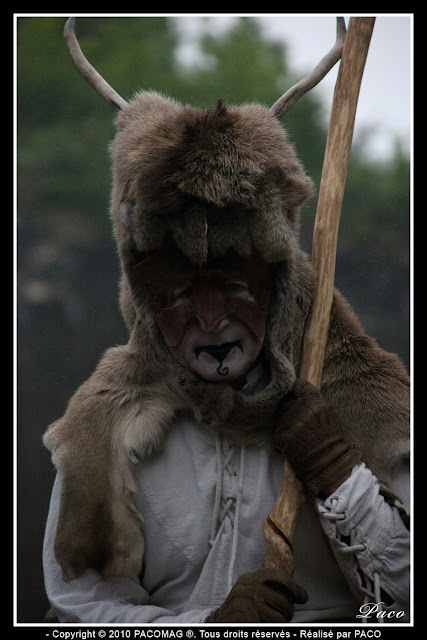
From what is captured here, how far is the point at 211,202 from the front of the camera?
176 cm

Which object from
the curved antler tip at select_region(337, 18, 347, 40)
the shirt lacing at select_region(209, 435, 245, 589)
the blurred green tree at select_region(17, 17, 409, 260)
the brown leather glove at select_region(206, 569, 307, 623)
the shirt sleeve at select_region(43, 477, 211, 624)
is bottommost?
the shirt sleeve at select_region(43, 477, 211, 624)

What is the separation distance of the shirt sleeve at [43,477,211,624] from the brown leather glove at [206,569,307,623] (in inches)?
5.3

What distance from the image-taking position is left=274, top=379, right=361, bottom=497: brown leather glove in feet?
6.12

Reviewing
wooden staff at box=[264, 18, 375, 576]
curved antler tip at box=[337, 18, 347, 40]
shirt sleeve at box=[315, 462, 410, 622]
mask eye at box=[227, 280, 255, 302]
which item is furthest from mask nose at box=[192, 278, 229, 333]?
curved antler tip at box=[337, 18, 347, 40]

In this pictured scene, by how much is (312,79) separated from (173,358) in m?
0.83

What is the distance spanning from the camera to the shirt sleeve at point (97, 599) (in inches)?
73.8

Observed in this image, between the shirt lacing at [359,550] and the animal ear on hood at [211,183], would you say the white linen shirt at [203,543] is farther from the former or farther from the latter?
the animal ear on hood at [211,183]

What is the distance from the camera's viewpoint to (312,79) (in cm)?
207

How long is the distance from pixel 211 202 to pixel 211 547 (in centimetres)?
87

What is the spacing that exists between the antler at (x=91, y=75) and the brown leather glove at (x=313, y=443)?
0.89m

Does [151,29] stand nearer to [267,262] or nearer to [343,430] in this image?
[267,262]

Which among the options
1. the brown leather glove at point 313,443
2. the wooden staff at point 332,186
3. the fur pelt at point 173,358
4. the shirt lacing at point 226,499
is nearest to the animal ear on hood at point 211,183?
the fur pelt at point 173,358

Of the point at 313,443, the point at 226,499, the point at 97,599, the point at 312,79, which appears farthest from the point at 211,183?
the point at 97,599

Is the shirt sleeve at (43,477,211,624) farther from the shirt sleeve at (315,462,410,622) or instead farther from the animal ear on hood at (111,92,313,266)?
the animal ear on hood at (111,92,313,266)
